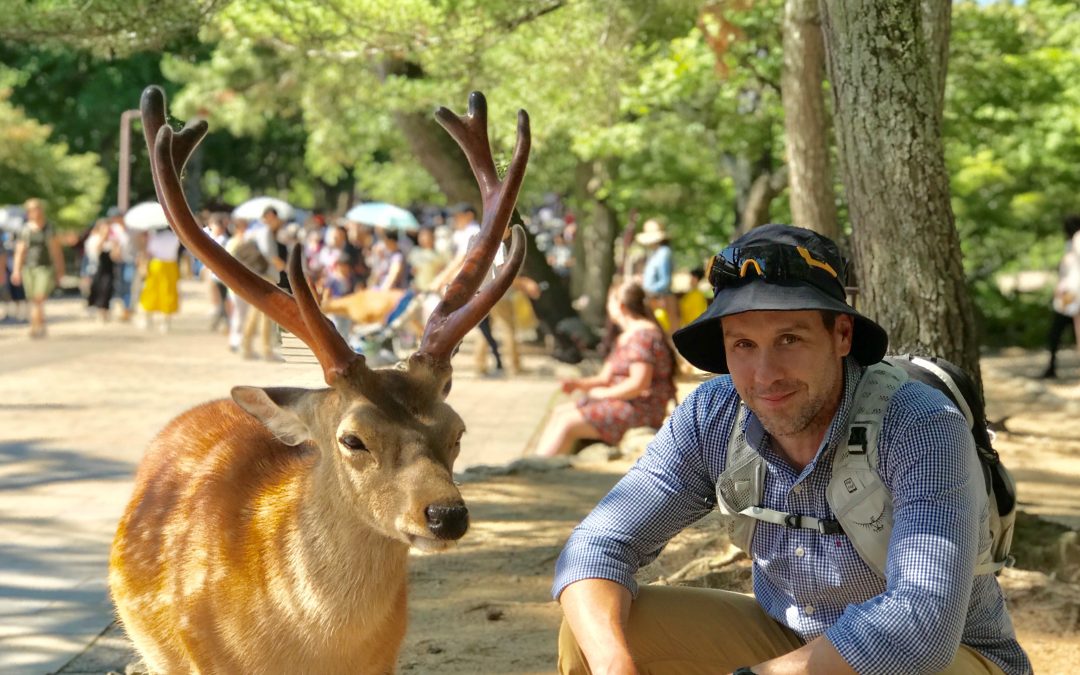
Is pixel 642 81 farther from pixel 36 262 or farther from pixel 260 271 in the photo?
pixel 36 262

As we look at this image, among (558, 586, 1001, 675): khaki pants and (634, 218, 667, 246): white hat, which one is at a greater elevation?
(634, 218, 667, 246): white hat

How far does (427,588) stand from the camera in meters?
6.18

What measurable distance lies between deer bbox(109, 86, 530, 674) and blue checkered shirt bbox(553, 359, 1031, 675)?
19.4 inches

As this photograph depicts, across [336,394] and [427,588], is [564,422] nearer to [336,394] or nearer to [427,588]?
[427,588]

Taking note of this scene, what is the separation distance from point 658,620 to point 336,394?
117 cm

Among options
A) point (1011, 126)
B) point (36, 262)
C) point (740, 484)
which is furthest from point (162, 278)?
point (740, 484)

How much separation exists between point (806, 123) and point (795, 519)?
6.36 meters

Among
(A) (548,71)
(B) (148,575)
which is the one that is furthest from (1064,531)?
(A) (548,71)

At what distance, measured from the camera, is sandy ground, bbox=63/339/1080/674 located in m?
5.12

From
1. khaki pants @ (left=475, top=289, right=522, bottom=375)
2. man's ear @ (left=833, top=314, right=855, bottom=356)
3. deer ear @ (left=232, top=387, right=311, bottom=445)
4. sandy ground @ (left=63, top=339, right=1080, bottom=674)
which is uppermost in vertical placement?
man's ear @ (left=833, top=314, right=855, bottom=356)

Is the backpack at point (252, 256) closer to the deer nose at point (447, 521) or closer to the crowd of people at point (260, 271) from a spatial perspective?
the crowd of people at point (260, 271)

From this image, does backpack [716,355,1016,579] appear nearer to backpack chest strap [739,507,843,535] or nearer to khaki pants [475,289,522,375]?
backpack chest strap [739,507,843,535]

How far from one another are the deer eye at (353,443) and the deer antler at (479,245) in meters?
0.35

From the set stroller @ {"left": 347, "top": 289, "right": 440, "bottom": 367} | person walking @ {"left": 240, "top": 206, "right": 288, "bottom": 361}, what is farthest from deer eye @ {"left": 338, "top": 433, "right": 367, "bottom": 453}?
person walking @ {"left": 240, "top": 206, "right": 288, "bottom": 361}
